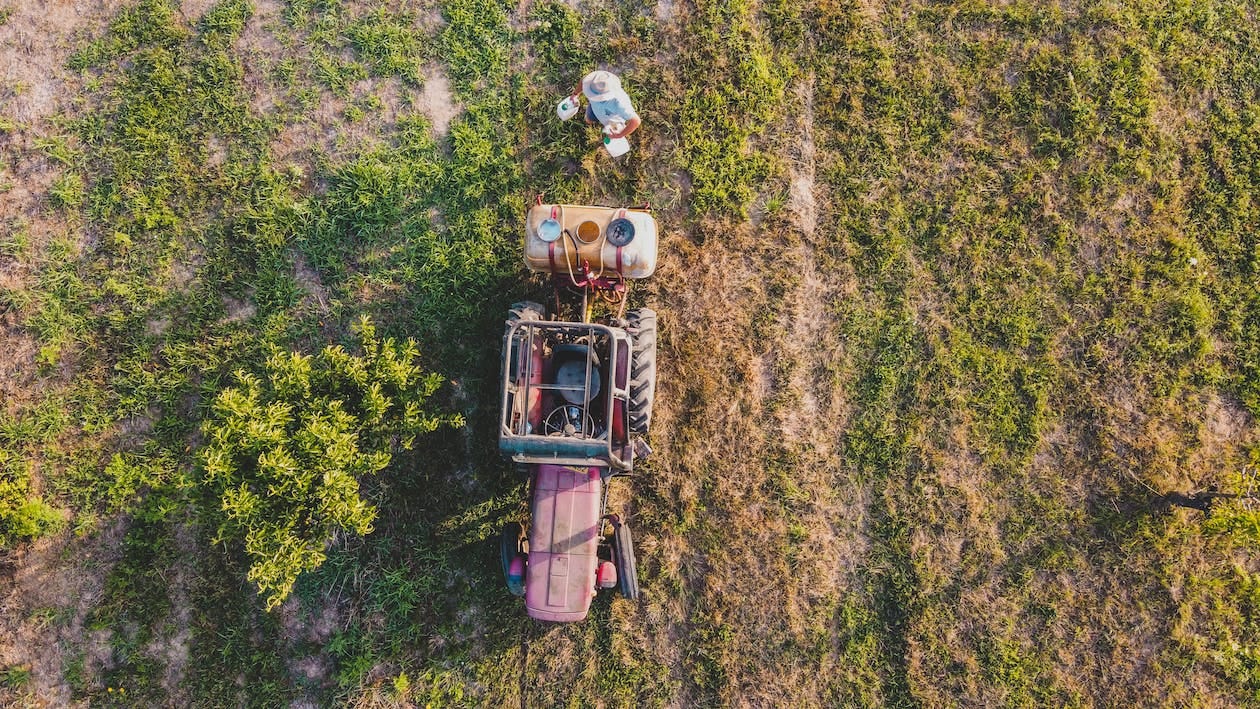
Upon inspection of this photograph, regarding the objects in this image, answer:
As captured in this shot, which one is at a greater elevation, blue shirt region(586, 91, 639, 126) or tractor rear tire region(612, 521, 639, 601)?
blue shirt region(586, 91, 639, 126)

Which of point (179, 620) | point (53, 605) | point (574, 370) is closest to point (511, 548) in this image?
point (574, 370)

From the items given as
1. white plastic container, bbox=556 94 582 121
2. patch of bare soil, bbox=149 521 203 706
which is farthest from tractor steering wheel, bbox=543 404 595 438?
patch of bare soil, bbox=149 521 203 706

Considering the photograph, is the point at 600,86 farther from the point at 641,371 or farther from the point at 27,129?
the point at 27,129

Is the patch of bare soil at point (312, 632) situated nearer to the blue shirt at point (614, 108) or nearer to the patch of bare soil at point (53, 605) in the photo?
the patch of bare soil at point (53, 605)

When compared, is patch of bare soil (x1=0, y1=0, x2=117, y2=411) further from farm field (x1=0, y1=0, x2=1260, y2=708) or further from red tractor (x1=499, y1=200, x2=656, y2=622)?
red tractor (x1=499, y1=200, x2=656, y2=622)

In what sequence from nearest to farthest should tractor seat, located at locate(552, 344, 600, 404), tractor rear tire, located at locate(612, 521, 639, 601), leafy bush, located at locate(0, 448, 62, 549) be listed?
tractor seat, located at locate(552, 344, 600, 404) < leafy bush, located at locate(0, 448, 62, 549) < tractor rear tire, located at locate(612, 521, 639, 601)

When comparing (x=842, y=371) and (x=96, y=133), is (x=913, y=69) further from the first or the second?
(x=96, y=133)
